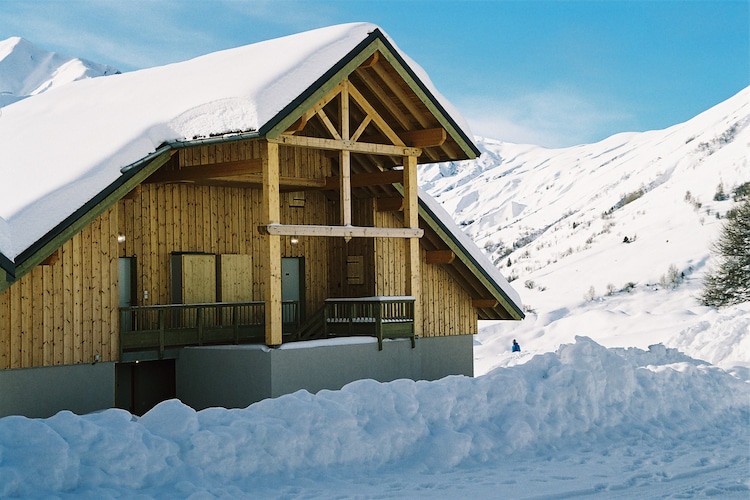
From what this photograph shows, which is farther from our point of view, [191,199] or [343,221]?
[191,199]

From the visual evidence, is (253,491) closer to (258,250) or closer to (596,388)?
(596,388)

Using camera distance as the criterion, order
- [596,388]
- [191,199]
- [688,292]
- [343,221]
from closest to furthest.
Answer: [596,388]
[343,221]
[191,199]
[688,292]

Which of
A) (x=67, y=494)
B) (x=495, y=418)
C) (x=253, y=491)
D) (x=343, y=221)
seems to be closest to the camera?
(x=67, y=494)

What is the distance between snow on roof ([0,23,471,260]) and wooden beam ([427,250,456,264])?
2882mm

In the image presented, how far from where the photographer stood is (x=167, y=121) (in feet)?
53.0

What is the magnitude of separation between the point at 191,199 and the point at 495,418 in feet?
27.5

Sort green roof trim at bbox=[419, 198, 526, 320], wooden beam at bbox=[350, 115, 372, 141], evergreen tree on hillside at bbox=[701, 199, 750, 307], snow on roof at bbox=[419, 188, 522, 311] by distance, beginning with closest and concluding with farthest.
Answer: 1. wooden beam at bbox=[350, 115, 372, 141]
2. green roof trim at bbox=[419, 198, 526, 320]
3. snow on roof at bbox=[419, 188, 522, 311]
4. evergreen tree on hillside at bbox=[701, 199, 750, 307]

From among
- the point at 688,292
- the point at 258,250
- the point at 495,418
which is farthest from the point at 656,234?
the point at 495,418

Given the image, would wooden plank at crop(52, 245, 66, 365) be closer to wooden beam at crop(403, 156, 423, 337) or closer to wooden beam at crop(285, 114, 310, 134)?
wooden beam at crop(285, 114, 310, 134)

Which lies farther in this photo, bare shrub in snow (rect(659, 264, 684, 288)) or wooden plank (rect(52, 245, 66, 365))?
bare shrub in snow (rect(659, 264, 684, 288))

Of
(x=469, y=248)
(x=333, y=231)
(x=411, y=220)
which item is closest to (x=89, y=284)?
(x=333, y=231)

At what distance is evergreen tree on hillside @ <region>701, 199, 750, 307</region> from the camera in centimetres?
3875

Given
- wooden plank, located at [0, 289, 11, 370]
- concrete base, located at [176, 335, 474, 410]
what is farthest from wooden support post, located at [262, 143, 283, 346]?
wooden plank, located at [0, 289, 11, 370]

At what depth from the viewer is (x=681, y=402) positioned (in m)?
14.6
